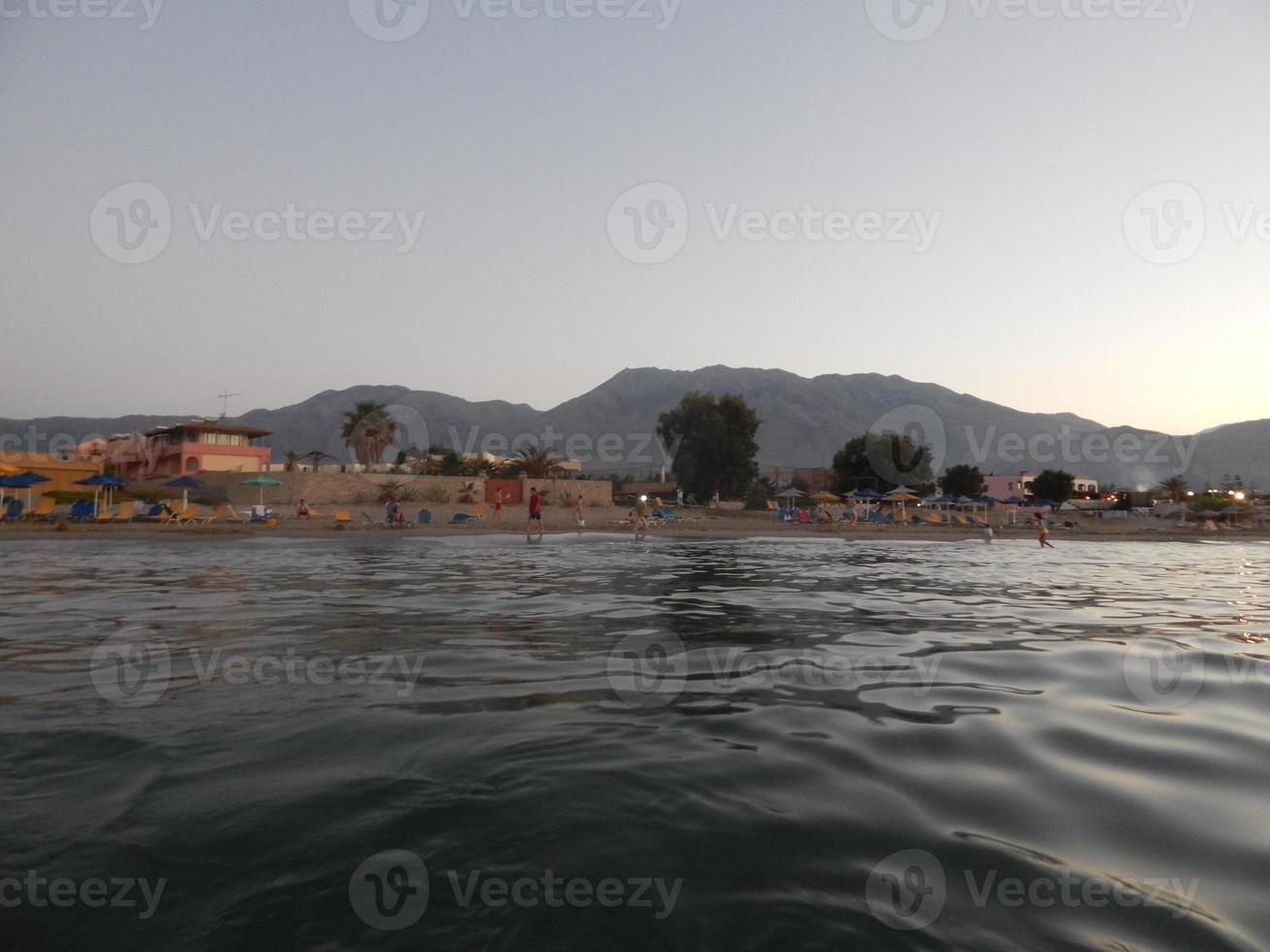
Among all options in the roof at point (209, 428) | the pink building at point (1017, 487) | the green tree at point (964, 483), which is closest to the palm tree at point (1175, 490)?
the pink building at point (1017, 487)

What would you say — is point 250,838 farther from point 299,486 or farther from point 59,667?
point 299,486

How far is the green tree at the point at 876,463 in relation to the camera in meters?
65.1

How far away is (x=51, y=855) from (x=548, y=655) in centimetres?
372

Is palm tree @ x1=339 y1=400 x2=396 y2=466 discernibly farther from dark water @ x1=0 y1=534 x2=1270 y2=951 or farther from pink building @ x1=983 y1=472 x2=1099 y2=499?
pink building @ x1=983 y1=472 x2=1099 y2=499

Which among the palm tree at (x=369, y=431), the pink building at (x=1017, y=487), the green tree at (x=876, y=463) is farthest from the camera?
the pink building at (x=1017, y=487)

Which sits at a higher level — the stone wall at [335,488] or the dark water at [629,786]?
the stone wall at [335,488]

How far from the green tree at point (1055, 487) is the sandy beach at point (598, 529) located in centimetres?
2578

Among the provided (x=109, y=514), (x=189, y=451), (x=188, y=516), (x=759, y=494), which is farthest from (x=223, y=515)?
(x=759, y=494)

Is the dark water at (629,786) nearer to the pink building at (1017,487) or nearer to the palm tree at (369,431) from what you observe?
the palm tree at (369,431)

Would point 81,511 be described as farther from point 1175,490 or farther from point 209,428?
point 1175,490

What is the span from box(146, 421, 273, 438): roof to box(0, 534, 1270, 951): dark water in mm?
48193

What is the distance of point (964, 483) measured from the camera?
2869 inches

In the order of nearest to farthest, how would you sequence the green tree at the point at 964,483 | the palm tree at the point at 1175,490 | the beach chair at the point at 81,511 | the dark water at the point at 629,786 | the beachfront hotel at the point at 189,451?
1. the dark water at the point at 629,786
2. the beach chair at the point at 81,511
3. the beachfront hotel at the point at 189,451
4. the green tree at the point at 964,483
5. the palm tree at the point at 1175,490

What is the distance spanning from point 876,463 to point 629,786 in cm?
6599
